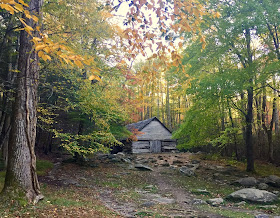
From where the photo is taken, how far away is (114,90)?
48.1 ft

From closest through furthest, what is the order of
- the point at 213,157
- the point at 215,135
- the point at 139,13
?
the point at 139,13 < the point at 215,135 < the point at 213,157

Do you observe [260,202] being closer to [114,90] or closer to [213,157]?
[114,90]

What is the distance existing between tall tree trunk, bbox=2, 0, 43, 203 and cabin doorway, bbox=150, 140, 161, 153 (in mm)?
27602

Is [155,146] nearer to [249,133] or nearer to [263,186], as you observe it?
[249,133]

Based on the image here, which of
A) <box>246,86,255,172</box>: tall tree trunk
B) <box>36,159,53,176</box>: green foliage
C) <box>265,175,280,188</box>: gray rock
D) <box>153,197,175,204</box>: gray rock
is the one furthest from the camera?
<box>246,86,255,172</box>: tall tree trunk

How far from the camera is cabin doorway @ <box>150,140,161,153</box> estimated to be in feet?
112

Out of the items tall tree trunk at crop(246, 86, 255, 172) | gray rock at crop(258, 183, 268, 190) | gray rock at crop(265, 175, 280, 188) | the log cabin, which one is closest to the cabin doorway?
the log cabin

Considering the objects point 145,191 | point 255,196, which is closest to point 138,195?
point 145,191

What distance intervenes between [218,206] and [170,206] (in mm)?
1784

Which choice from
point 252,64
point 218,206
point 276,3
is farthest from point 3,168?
point 276,3

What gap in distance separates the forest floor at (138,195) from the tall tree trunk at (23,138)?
22.7 inches

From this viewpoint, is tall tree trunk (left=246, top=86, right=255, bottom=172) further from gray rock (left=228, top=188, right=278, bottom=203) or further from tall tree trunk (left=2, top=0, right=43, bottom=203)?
tall tree trunk (left=2, top=0, right=43, bottom=203)

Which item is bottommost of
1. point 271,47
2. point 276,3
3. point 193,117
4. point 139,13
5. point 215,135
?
point 215,135

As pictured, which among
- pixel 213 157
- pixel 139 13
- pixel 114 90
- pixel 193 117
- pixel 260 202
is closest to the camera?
pixel 139 13
